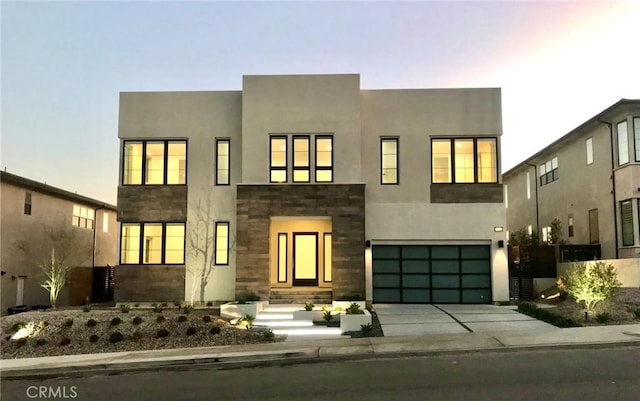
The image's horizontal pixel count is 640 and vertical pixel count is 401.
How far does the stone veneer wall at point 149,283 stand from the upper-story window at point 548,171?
785 inches

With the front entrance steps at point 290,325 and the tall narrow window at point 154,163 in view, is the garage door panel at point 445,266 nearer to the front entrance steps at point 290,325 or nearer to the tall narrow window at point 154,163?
the front entrance steps at point 290,325

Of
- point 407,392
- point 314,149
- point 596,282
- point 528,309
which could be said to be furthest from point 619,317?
point 314,149

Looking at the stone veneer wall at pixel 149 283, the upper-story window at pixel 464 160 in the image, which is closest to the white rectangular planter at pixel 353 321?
the upper-story window at pixel 464 160

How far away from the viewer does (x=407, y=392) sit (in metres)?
8.14

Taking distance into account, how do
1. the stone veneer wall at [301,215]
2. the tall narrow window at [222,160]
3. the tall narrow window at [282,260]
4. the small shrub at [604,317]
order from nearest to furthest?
the small shrub at [604,317]
the stone veneer wall at [301,215]
the tall narrow window at [222,160]
the tall narrow window at [282,260]

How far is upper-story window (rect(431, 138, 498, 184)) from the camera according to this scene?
2006cm

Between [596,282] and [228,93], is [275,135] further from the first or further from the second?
[596,282]

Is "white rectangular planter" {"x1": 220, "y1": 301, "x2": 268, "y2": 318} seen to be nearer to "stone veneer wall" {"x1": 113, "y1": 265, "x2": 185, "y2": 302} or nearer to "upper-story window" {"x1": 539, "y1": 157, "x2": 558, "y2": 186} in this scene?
"stone veneer wall" {"x1": 113, "y1": 265, "x2": 185, "y2": 302}

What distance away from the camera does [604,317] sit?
14125 millimetres

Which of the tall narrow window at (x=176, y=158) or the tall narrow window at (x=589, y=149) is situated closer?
the tall narrow window at (x=176, y=158)

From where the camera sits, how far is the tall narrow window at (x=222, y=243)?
20.2 meters

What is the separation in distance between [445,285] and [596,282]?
244 inches

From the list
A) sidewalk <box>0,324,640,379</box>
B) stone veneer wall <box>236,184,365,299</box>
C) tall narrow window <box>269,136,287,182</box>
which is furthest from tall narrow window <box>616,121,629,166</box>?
tall narrow window <box>269,136,287,182</box>

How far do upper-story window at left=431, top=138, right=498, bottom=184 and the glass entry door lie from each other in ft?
17.8
